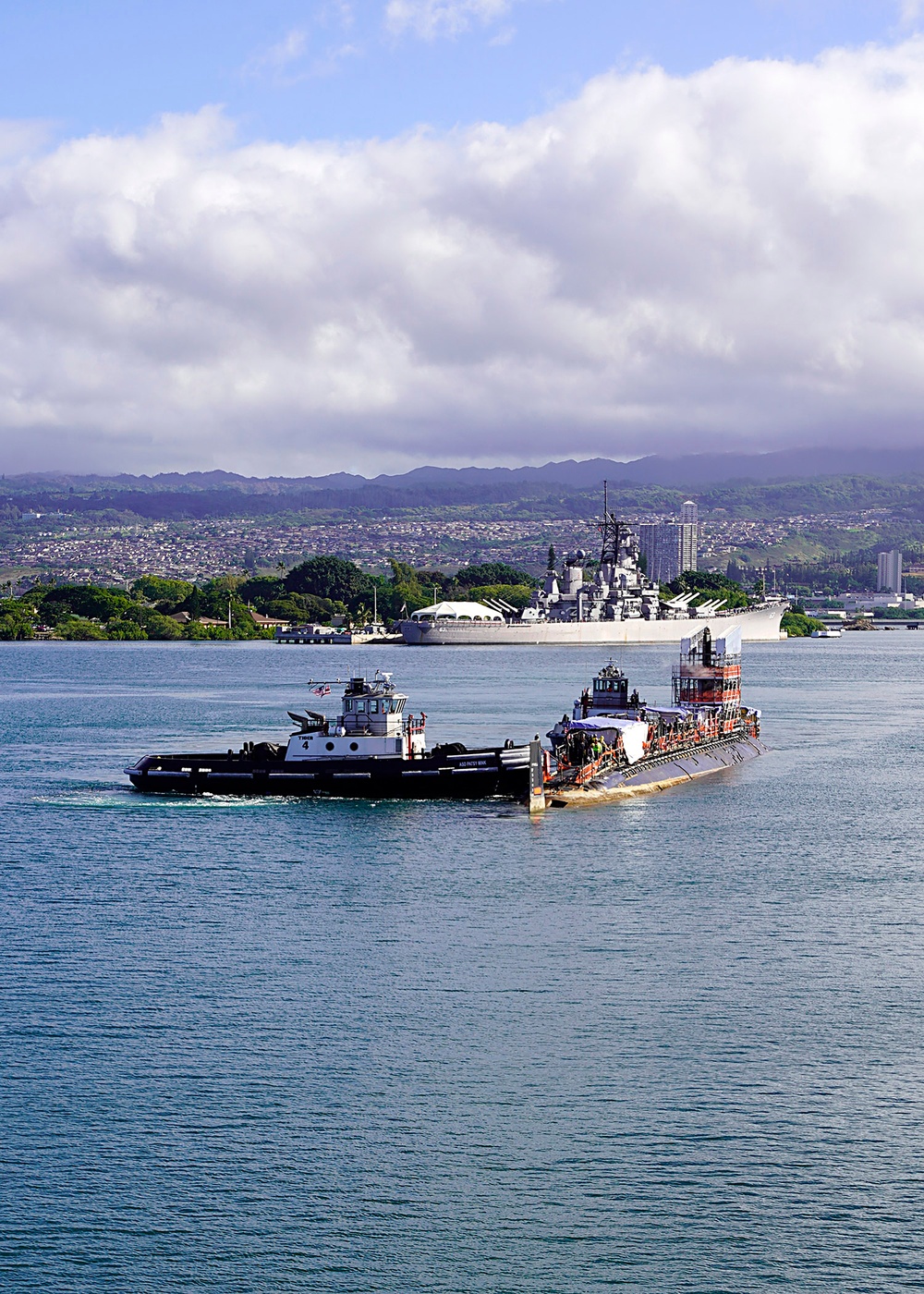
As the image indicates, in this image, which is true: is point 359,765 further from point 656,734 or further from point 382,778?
point 656,734

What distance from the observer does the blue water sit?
66.8ft

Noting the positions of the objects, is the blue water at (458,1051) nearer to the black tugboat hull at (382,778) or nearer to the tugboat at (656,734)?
the black tugboat hull at (382,778)

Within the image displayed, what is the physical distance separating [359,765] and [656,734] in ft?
58.6

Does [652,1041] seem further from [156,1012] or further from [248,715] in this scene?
[248,715]

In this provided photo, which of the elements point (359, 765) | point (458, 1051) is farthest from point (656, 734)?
point (458, 1051)

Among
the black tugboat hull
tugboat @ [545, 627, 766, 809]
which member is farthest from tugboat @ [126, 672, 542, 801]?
tugboat @ [545, 627, 766, 809]

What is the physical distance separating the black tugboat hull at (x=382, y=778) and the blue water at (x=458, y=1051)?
2.36 metres

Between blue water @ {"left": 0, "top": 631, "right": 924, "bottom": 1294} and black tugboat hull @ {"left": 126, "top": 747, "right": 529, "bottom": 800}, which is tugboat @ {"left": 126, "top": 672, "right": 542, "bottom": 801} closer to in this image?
black tugboat hull @ {"left": 126, "top": 747, "right": 529, "bottom": 800}

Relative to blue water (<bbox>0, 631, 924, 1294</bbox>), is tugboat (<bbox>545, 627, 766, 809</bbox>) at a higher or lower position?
higher

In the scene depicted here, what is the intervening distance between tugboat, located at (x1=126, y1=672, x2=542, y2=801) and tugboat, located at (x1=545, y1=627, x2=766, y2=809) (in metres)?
2.54

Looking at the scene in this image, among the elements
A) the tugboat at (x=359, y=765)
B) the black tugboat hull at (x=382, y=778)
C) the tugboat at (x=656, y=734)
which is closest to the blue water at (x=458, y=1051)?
the black tugboat hull at (x=382, y=778)

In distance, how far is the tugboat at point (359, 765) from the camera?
188 ft

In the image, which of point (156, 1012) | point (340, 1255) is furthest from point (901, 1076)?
point (156, 1012)

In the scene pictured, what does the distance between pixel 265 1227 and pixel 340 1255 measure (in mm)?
1273
